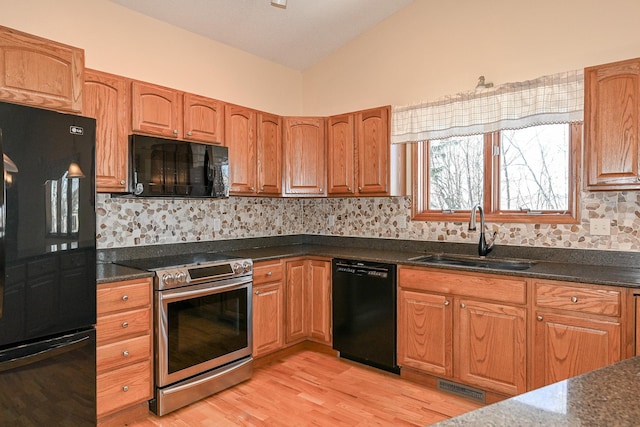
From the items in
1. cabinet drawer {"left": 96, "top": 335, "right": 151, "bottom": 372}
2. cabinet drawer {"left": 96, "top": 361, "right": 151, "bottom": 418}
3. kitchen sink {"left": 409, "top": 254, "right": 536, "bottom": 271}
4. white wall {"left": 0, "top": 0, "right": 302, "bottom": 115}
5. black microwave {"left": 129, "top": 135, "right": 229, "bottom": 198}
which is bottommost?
cabinet drawer {"left": 96, "top": 361, "right": 151, "bottom": 418}

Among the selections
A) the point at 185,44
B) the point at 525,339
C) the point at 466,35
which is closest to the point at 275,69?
the point at 185,44

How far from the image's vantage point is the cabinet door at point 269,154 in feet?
11.8

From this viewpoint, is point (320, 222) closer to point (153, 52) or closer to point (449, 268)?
point (449, 268)

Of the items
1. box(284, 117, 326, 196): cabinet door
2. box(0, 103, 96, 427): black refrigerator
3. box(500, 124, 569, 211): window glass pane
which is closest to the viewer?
box(0, 103, 96, 427): black refrigerator

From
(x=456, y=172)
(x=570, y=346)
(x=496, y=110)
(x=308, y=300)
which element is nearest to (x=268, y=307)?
(x=308, y=300)

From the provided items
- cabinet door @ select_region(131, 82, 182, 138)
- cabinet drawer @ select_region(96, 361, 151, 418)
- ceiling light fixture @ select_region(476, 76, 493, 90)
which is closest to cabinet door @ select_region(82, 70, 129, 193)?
cabinet door @ select_region(131, 82, 182, 138)

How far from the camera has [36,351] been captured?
6.28 ft

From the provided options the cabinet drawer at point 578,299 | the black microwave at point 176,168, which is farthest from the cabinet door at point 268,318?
the cabinet drawer at point 578,299

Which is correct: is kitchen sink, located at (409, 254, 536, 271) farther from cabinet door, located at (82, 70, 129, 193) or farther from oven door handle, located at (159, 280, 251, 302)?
cabinet door, located at (82, 70, 129, 193)

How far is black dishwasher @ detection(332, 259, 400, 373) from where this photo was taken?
307cm

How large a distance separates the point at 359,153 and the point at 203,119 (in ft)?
4.51

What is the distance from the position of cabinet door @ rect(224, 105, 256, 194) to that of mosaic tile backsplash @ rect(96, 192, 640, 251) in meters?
0.39

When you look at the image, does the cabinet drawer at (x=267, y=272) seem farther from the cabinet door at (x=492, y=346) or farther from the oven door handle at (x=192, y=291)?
the cabinet door at (x=492, y=346)

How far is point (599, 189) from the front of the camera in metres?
2.41
